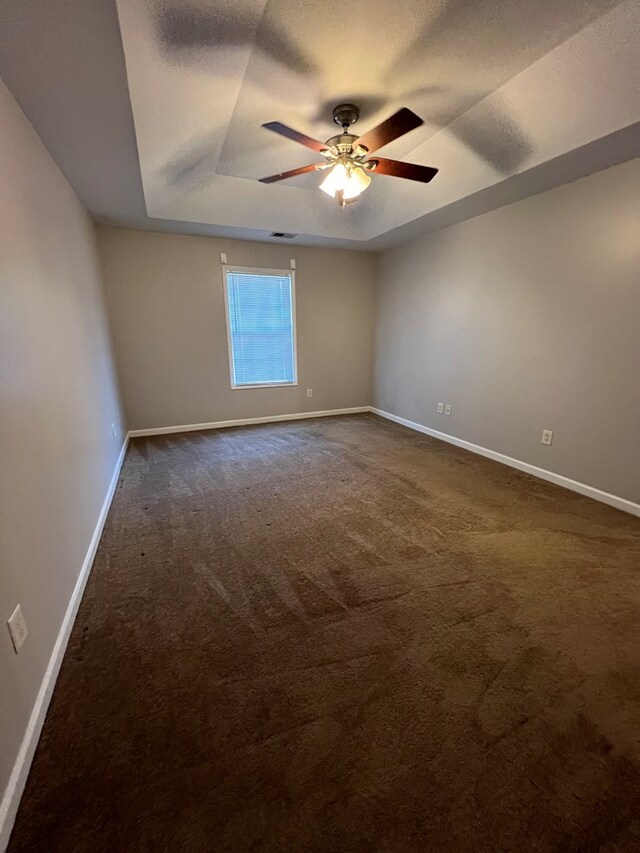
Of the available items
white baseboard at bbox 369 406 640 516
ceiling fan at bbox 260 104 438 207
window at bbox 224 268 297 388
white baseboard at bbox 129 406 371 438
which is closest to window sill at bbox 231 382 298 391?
window at bbox 224 268 297 388

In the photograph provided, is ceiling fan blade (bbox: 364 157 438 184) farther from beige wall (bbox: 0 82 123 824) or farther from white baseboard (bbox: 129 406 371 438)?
white baseboard (bbox: 129 406 371 438)

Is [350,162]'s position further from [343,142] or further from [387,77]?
[387,77]

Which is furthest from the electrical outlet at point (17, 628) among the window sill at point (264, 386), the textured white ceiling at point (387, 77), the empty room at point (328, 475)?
the window sill at point (264, 386)

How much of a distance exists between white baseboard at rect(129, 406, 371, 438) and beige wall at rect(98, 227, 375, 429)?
2.4 inches

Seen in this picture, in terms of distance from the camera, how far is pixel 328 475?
328 cm

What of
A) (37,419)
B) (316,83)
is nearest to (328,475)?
(37,419)

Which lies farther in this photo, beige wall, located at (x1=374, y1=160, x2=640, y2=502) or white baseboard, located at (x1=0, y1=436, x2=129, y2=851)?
beige wall, located at (x1=374, y1=160, x2=640, y2=502)

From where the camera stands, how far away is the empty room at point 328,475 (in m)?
1.06

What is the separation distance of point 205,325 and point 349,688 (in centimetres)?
418

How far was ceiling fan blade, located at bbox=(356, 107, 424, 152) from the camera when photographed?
5.77 ft

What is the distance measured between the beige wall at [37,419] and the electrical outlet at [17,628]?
0.09 ft

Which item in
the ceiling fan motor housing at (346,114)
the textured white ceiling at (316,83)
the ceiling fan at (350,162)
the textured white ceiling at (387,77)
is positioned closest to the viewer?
the textured white ceiling at (316,83)

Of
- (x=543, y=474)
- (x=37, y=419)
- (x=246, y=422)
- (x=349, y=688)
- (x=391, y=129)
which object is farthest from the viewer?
(x=246, y=422)

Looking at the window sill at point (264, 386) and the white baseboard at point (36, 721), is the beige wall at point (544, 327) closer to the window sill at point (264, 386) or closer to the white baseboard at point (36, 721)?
the window sill at point (264, 386)
